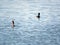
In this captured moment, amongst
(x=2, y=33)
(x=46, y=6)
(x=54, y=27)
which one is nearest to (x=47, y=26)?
(x=54, y=27)

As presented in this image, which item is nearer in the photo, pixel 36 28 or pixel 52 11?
pixel 36 28

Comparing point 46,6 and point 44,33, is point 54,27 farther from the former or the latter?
point 46,6

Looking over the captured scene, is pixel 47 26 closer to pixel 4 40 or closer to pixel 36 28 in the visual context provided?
pixel 36 28

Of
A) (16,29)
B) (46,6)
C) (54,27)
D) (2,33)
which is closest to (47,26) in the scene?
(54,27)

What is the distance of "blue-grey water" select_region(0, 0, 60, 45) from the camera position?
34969mm

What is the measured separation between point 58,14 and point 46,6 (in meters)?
6.55

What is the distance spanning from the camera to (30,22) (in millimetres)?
42156

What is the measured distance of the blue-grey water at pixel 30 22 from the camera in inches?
1377

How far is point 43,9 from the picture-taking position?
50562 millimetres

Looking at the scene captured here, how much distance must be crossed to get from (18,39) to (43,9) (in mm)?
18142

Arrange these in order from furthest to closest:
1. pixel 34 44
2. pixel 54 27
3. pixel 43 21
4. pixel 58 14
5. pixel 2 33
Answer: pixel 58 14
pixel 43 21
pixel 54 27
pixel 2 33
pixel 34 44

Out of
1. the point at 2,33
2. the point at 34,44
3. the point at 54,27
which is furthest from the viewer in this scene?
the point at 54,27

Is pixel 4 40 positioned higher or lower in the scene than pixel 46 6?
lower

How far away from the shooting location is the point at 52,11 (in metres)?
49.2
